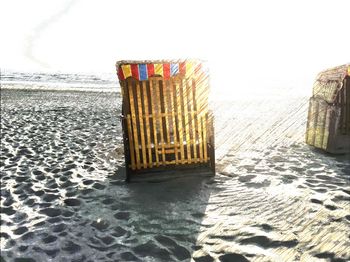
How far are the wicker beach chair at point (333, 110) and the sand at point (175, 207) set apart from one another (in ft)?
1.51

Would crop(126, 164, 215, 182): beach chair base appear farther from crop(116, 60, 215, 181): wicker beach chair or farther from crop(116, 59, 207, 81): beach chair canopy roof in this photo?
crop(116, 59, 207, 81): beach chair canopy roof

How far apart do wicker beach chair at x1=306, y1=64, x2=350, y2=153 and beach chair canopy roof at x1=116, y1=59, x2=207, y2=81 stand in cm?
402

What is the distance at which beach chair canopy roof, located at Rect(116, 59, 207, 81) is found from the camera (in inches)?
252

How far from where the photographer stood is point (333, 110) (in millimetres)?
8305

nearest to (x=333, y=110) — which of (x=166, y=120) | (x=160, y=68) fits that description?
(x=166, y=120)

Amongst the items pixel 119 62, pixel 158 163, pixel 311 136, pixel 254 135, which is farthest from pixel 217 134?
pixel 119 62

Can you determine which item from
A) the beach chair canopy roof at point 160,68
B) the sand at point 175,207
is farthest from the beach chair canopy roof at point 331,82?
the beach chair canopy roof at point 160,68

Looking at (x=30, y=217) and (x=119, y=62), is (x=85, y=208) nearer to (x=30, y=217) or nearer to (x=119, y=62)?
(x=30, y=217)

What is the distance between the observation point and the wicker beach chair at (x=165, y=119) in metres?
6.52

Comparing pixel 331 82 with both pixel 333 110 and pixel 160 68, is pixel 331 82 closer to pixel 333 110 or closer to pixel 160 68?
pixel 333 110

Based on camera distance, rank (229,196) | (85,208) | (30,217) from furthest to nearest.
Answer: (229,196)
(85,208)
(30,217)

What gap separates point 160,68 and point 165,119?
3.87 ft

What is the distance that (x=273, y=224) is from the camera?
5.15 m

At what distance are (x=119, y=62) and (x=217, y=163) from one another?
152 inches
